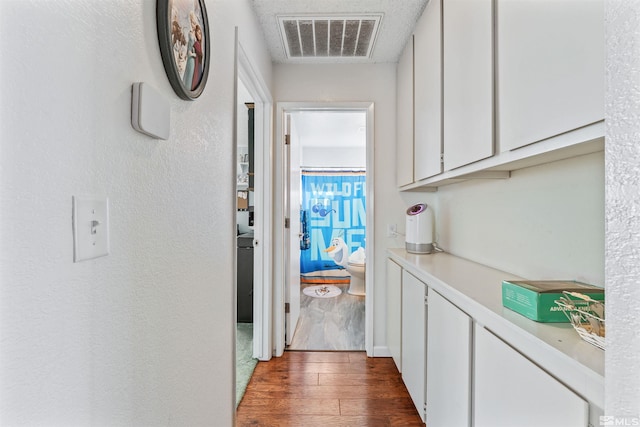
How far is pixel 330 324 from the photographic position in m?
3.13

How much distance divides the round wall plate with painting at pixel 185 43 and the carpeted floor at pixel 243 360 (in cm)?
180

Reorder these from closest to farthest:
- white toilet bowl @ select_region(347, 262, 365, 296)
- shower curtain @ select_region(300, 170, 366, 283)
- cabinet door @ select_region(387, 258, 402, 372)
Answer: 1. cabinet door @ select_region(387, 258, 402, 372)
2. white toilet bowl @ select_region(347, 262, 365, 296)
3. shower curtain @ select_region(300, 170, 366, 283)

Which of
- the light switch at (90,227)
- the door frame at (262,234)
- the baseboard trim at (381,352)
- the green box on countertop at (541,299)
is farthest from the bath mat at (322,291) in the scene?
the light switch at (90,227)

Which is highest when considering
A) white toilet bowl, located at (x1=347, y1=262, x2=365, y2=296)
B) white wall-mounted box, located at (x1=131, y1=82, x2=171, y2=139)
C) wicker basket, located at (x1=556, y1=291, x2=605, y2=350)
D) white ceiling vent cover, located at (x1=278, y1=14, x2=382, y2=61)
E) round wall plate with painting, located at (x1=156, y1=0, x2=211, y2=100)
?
white ceiling vent cover, located at (x1=278, y1=14, x2=382, y2=61)

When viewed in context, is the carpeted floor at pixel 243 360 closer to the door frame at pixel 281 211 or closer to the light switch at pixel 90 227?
the door frame at pixel 281 211

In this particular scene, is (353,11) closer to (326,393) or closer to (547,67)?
(547,67)

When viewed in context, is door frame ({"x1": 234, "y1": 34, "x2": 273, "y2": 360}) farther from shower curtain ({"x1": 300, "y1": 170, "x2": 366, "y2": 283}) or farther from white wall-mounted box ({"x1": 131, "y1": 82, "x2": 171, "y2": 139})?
shower curtain ({"x1": 300, "y1": 170, "x2": 366, "y2": 283})

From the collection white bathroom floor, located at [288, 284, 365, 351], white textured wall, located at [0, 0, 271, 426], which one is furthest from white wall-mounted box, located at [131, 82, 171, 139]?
white bathroom floor, located at [288, 284, 365, 351]

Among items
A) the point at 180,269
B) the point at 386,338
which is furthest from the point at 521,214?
the point at 386,338

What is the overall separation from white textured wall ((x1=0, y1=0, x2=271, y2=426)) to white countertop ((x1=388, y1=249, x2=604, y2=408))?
946 millimetres

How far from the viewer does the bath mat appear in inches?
166

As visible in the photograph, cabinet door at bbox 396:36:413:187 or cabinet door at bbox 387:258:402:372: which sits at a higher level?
cabinet door at bbox 396:36:413:187

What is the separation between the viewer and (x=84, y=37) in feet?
1.90

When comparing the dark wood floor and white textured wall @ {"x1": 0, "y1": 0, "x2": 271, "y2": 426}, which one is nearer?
white textured wall @ {"x1": 0, "y1": 0, "x2": 271, "y2": 426}
